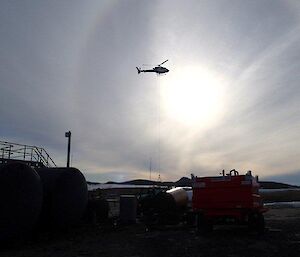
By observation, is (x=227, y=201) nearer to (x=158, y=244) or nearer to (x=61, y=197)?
(x=158, y=244)

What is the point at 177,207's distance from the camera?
867 inches

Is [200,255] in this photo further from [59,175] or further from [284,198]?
[284,198]

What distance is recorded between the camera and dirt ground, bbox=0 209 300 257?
479 inches

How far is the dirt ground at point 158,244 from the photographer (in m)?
12.2

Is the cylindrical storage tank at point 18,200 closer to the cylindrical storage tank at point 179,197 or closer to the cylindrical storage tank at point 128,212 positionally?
the cylindrical storage tank at point 128,212

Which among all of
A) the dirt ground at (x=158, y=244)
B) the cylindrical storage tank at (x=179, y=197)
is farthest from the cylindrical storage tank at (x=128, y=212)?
the dirt ground at (x=158, y=244)

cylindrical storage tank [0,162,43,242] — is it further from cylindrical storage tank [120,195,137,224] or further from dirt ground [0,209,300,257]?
cylindrical storage tank [120,195,137,224]

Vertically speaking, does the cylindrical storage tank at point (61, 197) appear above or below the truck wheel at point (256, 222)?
above

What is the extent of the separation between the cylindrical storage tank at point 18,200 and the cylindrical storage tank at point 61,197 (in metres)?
1.61

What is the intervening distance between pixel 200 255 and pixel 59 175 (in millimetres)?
8103

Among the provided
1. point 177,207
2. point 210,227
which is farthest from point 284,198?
point 210,227

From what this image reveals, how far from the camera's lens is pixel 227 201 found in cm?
1698

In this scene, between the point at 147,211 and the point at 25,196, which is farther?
the point at 147,211

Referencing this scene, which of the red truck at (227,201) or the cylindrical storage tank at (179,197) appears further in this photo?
the cylindrical storage tank at (179,197)
